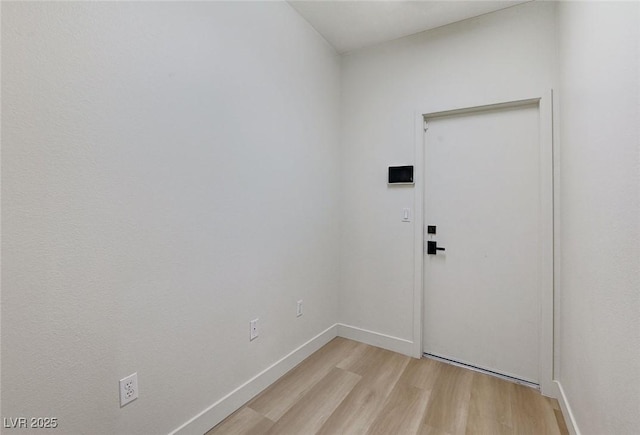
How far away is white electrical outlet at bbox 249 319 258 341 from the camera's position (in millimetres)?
1920

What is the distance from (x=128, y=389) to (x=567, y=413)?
2.41 m

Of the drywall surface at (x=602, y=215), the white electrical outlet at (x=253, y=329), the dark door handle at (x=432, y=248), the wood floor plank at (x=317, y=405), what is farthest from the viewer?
the dark door handle at (x=432, y=248)

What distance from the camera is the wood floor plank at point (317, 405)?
166cm

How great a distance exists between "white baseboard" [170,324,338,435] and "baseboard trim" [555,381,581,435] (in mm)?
1768

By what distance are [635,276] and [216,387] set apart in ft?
6.57

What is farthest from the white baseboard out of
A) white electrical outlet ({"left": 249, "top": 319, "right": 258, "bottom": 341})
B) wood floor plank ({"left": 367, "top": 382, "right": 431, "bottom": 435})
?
wood floor plank ({"left": 367, "top": 382, "right": 431, "bottom": 435})

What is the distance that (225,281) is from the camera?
173 cm

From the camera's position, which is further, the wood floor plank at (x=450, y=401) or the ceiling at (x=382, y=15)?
the ceiling at (x=382, y=15)

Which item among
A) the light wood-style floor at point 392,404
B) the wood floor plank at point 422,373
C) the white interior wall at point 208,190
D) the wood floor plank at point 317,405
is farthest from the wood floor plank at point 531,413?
the wood floor plank at point 317,405

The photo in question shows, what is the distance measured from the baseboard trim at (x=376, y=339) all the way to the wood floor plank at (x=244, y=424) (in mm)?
1293

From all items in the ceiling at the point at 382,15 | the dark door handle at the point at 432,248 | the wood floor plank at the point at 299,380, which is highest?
the ceiling at the point at 382,15

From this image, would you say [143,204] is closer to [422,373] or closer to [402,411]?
[402,411]

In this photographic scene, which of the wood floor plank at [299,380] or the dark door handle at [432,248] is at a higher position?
the dark door handle at [432,248]

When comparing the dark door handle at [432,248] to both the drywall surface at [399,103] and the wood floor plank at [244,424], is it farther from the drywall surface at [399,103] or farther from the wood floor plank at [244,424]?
the wood floor plank at [244,424]
